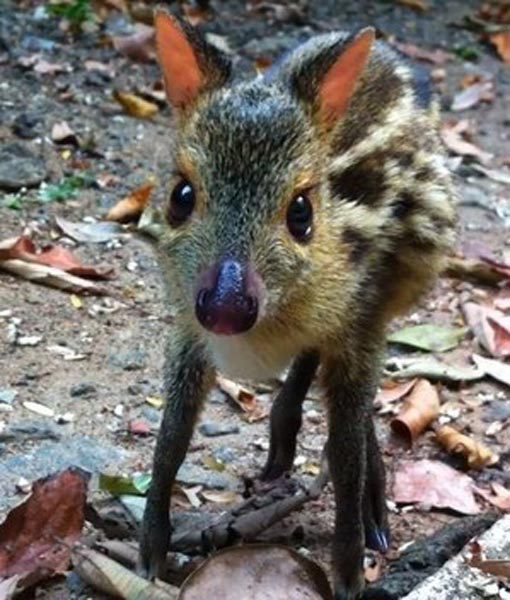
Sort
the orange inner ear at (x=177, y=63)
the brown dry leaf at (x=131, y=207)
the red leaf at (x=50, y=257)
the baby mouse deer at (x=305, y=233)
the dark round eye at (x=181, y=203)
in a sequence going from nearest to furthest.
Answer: the baby mouse deer at (x=305, y=233) → the dark round eye at (x=181, y=203) → the orange inner ear at (x=177, y=63) → the red leaf at (x=50, y=257) → the brown dry leaf at (x=131, y=207)

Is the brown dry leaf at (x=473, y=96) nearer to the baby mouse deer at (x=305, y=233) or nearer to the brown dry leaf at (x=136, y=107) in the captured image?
the brown dry leaf at (x=136, y=107)

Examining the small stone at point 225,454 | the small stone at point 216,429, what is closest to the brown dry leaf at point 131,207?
the small stone at point 216,429

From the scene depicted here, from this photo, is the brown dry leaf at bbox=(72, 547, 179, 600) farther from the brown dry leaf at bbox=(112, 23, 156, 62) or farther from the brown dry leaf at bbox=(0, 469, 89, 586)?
the brown dry leaf at bbox=(112, 23, 156, 62)

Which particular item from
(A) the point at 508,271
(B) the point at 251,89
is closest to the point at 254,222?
(B) the point at 251,89

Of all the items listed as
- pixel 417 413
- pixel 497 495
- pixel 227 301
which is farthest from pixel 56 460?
pixel 227 301

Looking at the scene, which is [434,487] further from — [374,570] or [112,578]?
[112,578]

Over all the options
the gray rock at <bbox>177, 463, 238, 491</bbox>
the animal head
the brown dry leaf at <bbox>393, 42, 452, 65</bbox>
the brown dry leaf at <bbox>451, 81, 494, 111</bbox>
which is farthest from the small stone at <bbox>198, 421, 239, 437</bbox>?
the brown dry leaf at <bbox>393, 42, 452, 65</bbox>
